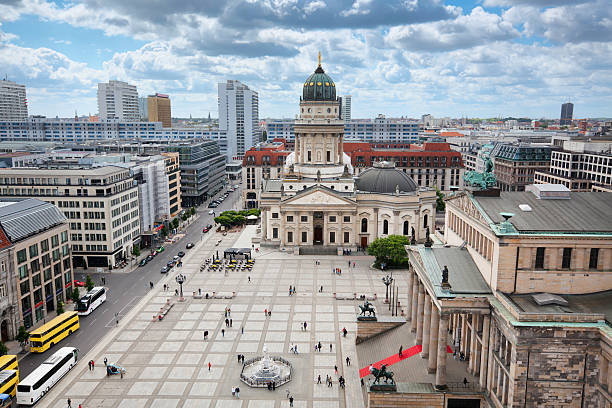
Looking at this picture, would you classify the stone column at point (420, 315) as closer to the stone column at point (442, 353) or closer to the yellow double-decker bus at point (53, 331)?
the stone column at point (442, 353)

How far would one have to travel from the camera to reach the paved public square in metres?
59.0

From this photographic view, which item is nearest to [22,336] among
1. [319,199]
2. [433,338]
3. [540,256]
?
[433,338]

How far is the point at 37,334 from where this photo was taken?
69.6 meters

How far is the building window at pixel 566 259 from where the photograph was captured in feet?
165

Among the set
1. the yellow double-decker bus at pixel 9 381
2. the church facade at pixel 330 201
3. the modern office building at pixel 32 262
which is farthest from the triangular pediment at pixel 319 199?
the yellow double-decker bus at pixel 9 381

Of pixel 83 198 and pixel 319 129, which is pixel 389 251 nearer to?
pixel 319 129

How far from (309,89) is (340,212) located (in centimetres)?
3667

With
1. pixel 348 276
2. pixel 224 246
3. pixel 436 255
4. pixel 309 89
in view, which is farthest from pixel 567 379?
pixel 309 89

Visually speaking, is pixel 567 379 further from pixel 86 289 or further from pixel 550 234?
pixel 86 289

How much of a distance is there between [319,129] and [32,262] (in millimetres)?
80642

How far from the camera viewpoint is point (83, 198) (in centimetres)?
10656

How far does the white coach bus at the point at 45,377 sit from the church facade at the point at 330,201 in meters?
67.1

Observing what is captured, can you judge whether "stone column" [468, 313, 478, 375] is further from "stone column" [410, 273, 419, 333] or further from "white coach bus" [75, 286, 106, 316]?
"white coach bus" [75, 286, 106, 316]

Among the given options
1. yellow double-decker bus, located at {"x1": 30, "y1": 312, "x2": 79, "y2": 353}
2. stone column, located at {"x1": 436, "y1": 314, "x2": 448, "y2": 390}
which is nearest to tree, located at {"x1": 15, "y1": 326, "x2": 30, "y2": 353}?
yellow double-decker bus, located at {"x1": 30, "y1": 312, "x2": 79, "y2": 353}
